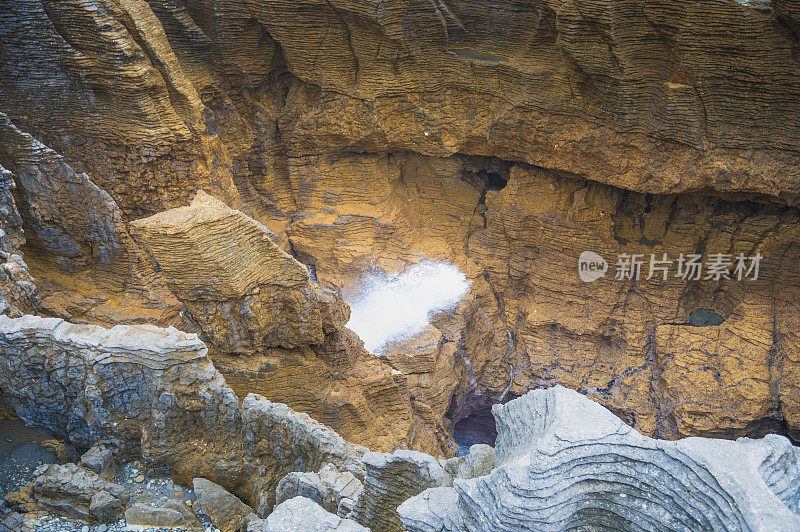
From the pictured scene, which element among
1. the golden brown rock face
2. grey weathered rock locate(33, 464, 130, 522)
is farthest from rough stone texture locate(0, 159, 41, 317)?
grey weathered rock locate(33, 464, 130, 522)

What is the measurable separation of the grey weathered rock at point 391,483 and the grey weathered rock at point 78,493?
6.02 feet

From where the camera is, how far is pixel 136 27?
8703 mm

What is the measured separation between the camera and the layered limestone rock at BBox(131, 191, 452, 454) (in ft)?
21.7

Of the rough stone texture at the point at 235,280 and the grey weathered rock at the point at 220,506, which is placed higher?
the rough stone texture at the point at 235,280

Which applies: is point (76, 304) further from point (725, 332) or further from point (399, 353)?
point (725, 332)

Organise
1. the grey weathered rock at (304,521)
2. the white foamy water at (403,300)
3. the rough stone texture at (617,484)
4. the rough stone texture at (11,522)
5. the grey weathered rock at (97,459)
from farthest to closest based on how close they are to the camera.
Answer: the white foamy water at (403,300) → the grey weathered rock at (97,459) → the rough stone texture at (11,522) → the grey weathered rock at (304,521) → the rough stone texture at (617,484)

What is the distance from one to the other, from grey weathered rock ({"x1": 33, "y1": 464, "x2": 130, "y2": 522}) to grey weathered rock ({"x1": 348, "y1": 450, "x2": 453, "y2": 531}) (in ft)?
6.02

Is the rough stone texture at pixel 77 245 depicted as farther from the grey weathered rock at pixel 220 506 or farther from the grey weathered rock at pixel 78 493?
the grey weathered rock at pixel 220 506

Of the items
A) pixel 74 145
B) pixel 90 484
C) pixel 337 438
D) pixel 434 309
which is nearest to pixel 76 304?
pixel 74 145

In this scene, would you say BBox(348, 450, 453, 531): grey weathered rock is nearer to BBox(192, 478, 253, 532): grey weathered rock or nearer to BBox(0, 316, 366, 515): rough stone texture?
BBox(0, 316, 366, 515): rough stone texture

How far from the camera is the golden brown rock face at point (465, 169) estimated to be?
7852mm

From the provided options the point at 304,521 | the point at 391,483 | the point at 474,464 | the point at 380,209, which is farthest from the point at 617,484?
the point at 380,209

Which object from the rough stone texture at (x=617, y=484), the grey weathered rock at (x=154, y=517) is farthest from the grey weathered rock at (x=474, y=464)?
the grey weathered rock at (x=154, y=517)

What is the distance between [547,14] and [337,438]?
20.3ft
